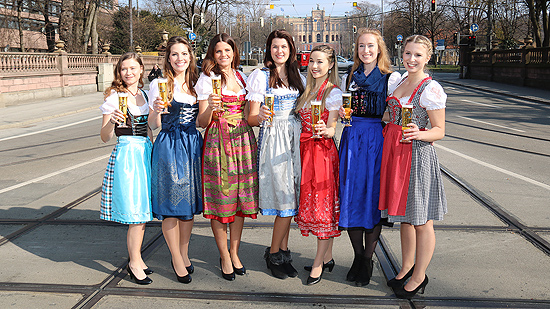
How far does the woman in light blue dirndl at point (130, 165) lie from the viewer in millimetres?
3891

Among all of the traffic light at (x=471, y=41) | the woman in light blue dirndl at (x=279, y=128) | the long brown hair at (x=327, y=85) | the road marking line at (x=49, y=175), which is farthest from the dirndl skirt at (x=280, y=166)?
the traffic light at (x=471, y=41)

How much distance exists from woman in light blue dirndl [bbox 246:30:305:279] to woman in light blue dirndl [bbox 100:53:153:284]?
2.94ft

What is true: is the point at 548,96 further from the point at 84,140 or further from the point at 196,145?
the point at 196,145

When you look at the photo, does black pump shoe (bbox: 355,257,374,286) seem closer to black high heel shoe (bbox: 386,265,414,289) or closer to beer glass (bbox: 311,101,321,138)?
black high heel shoe (bbox: 386,265,414,289)

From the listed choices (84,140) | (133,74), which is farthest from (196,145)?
(84,140)

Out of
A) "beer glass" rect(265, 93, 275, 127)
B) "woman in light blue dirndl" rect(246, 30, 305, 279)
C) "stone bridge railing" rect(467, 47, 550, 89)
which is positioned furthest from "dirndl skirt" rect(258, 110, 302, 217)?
"stone bridge railing" rect(467, 47, 550, 89)

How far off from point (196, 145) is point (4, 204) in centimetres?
362

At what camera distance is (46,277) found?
4062 millimetres

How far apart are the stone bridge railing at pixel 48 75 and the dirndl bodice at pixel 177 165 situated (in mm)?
17764

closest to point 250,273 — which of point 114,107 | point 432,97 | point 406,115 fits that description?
point 114,107

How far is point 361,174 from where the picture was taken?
12.5ft

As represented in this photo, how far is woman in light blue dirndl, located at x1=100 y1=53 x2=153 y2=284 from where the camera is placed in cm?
389

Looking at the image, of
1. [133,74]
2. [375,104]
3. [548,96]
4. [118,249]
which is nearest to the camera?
[375,104]

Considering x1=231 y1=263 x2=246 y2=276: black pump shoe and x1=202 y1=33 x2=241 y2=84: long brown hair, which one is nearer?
x1=202 y1=33 x2=241 y2=84: long brown hair
